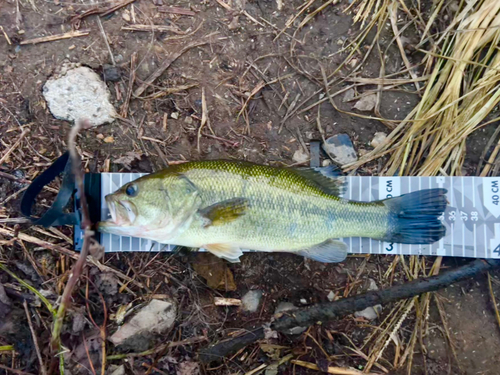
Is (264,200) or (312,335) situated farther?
(312,335)

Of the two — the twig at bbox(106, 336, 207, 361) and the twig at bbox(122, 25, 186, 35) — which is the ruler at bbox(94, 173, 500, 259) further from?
the twig at bbox(122, 25, 186, 35)

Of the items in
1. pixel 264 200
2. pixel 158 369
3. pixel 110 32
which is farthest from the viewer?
pixel 110 32

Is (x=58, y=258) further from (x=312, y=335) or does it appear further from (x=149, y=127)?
(x=312, y=335)

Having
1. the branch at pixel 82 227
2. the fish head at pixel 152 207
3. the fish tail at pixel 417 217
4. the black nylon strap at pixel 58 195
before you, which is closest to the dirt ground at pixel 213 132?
the black nylon strap at pixel 58 195

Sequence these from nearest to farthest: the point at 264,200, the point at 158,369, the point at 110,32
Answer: the point at 264,200, the point at 158,369, the point at 110,32

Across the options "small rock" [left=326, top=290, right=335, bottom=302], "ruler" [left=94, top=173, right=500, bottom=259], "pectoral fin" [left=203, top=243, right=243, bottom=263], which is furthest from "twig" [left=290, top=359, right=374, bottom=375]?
"pectoral fin" [left=203, top=243, right=243, bottom=263]

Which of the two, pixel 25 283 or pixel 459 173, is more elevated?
pixel 459 173

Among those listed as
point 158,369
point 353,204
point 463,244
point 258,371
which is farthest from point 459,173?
point 158,369

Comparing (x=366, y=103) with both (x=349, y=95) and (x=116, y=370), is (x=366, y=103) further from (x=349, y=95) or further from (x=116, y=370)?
(x=116, y=370)
